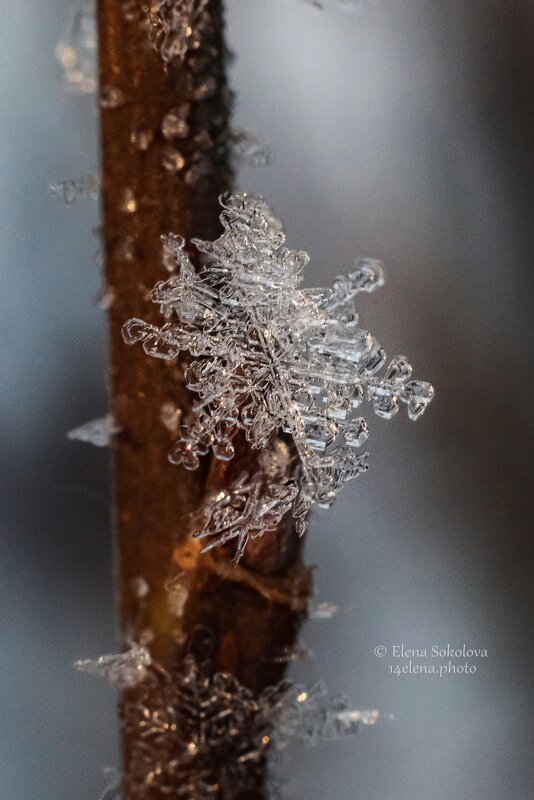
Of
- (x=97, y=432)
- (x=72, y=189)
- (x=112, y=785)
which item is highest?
(x=72, y=189)

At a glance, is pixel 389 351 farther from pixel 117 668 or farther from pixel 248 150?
pixel 117 668

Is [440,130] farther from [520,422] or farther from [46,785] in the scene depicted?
[46,785]

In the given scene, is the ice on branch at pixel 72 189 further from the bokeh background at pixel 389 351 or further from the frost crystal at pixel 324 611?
the frost crystal at pixel 324 611

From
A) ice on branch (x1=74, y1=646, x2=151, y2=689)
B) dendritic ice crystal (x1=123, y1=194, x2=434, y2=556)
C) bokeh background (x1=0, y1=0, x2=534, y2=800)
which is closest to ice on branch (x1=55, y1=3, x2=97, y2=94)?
bokeh background (x1=0, y1=0, x2=534, y2=800)

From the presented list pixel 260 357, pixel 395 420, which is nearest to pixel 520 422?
pixel 395 420

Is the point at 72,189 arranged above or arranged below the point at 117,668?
above

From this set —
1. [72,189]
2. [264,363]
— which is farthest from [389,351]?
[72,189]

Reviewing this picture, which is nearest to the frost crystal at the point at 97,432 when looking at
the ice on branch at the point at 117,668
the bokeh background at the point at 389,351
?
the bokeh background at the point at 389,351
